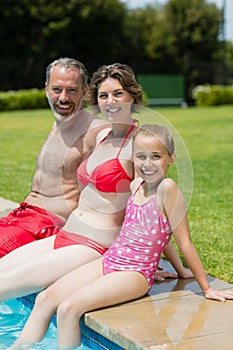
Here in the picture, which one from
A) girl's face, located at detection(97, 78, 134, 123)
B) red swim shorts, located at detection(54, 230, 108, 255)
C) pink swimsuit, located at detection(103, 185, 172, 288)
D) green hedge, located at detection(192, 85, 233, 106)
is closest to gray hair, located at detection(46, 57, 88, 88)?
girl's face, located at detection(97, 78, 134, 123)

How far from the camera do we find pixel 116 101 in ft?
12.4

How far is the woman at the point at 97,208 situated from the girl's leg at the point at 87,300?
0.30 metres

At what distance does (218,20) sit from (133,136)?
49494mm

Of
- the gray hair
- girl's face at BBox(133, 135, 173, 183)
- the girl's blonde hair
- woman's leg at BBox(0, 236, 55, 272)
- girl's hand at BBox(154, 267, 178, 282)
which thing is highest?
the gray hair

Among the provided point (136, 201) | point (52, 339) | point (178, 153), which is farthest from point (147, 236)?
point (52, 339)

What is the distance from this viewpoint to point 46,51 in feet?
141

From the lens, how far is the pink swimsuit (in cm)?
340

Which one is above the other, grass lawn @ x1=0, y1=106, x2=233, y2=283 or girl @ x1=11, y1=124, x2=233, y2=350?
girl @ x1=11, y1=124, x2=233, y2=350

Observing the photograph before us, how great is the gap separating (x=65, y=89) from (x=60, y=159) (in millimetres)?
468

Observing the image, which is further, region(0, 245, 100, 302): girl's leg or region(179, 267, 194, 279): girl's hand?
region(179, 267, 194, 279): girl's hand

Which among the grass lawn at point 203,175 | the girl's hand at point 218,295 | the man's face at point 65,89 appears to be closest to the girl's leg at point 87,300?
the girl's hand at point 218,295

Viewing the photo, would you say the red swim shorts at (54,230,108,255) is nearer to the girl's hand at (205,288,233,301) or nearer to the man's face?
the girl's hand at (205,288,233,301)

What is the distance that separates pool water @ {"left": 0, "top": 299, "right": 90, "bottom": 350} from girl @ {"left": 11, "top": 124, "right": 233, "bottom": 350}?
5 cm

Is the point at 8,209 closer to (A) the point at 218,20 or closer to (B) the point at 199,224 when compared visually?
(B) the point at 199,224
